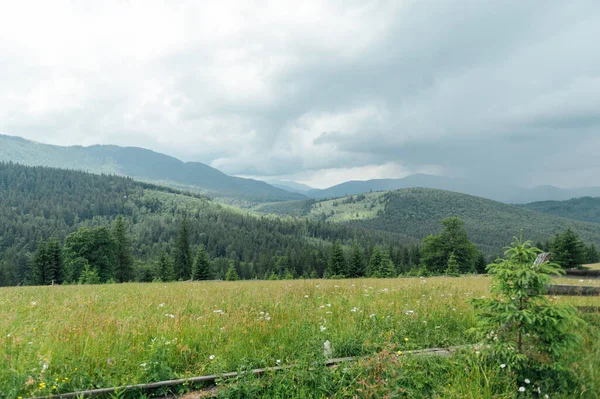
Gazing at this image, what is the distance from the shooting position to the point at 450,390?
4.67 m

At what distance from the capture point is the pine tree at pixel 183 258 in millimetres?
62156

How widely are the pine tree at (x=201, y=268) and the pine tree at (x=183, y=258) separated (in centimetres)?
509

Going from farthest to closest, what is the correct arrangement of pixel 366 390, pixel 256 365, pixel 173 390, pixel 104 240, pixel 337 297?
1. pixel 104 240
2. pixel 337 297
3. pixel 256 365
4. pixel 173 390
5. pixel 366 390

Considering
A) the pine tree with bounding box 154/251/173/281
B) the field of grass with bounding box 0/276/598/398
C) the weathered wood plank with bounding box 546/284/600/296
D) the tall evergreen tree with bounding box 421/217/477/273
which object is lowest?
the pine tree with bounding box 154/251/173/281

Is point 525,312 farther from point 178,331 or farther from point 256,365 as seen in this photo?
point 178,331

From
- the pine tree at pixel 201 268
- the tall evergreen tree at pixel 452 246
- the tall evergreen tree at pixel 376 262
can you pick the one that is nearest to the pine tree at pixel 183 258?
the pine tree at pixel 201 268

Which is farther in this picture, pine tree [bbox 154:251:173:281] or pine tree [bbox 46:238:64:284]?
pine tree [bbox 154:251:173:281]

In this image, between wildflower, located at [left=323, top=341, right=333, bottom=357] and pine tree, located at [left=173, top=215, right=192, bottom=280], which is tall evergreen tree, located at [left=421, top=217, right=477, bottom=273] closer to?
pine tree, located at [left=173, top=215, right=192, bottom=280]

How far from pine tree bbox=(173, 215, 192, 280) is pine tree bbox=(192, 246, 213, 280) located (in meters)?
5.09

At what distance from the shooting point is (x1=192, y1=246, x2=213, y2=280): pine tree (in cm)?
5759

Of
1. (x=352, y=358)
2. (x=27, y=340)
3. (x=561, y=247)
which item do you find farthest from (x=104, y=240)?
(x=561, y=247)

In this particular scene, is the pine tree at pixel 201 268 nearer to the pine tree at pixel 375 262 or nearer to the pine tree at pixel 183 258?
the pine tree at pixel 183 258

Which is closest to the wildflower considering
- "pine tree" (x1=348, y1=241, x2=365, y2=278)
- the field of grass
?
the field of grass

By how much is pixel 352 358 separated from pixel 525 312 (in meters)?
2.95
